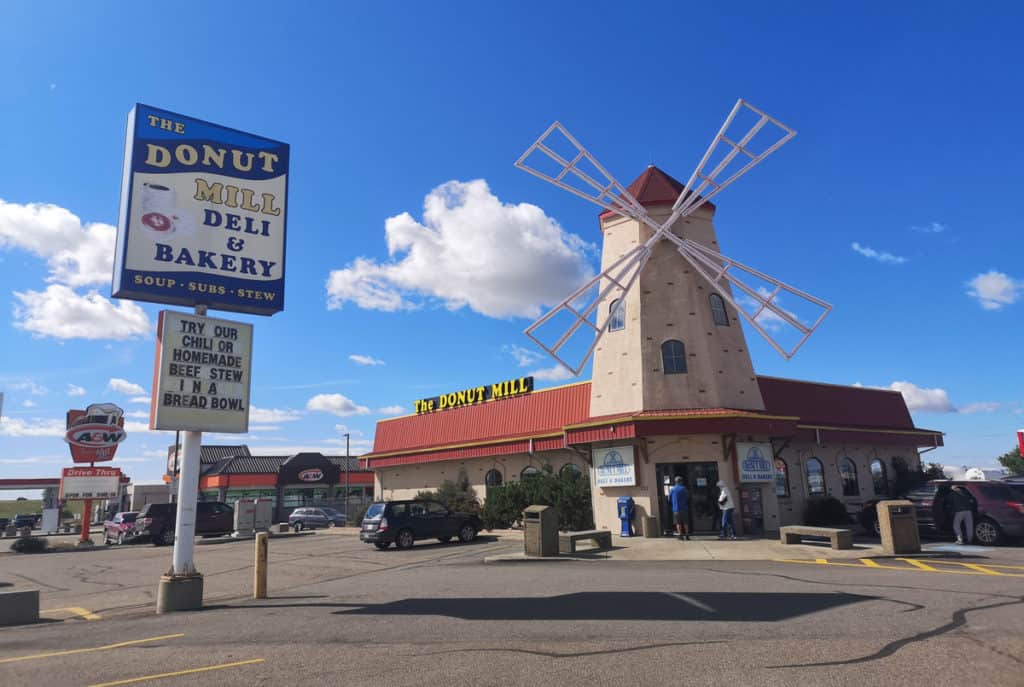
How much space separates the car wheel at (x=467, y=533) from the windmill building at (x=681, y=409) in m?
4.53

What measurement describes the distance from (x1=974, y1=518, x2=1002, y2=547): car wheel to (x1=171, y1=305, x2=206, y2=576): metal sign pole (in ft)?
61.7

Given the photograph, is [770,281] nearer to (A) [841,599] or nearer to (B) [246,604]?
(A) [841,599]

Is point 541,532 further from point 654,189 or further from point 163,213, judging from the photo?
point 654,189

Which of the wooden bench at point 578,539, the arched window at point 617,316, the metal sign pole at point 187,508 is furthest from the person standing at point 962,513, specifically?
the metal sign pole at point 187,508

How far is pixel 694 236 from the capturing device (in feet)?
81.5

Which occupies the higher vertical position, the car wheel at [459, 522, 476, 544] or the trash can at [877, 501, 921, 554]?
the trash can at [877, 501, 921, 554]

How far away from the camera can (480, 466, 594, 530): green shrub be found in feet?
78.4

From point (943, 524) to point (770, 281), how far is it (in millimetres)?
9313

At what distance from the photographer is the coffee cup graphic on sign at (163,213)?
38.2 ft

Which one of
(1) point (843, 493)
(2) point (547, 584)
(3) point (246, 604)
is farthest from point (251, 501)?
(1) point (843, 493)

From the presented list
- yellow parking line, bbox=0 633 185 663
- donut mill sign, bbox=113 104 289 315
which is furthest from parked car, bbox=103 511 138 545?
yellow parking line, bbox=0 633 185 663

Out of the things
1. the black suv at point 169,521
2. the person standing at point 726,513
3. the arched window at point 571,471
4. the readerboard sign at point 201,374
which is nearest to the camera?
the readerboard sign at point 201,374

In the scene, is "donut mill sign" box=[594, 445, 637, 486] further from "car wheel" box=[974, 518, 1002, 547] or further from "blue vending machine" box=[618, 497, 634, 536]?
"car wheel" box=[974, 518, 1002, 547]

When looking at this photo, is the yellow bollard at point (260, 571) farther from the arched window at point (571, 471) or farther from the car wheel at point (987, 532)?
the car wheel at point (987, 532)
